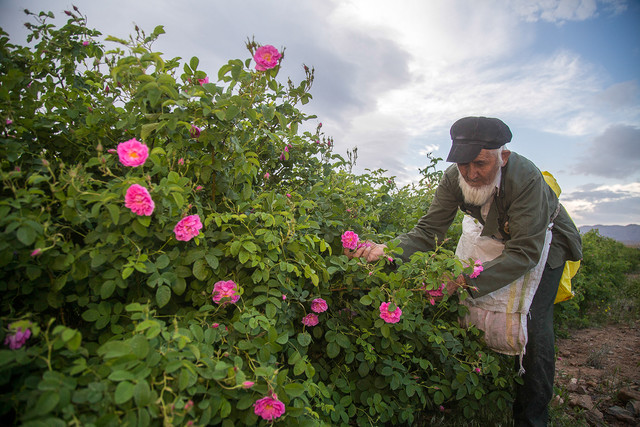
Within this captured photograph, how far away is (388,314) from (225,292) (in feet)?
2.89

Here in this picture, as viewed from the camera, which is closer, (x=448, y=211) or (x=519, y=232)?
(x=519, y=232)

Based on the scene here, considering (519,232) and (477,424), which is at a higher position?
(519,232)

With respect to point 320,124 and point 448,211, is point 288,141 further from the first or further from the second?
point 448,211

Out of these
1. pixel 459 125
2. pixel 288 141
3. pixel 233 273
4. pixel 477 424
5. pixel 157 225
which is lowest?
pixel 477 424

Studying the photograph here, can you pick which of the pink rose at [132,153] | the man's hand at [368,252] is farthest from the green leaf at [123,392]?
the man's hand at [368,252]

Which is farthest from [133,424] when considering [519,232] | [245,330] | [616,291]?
[616,291]

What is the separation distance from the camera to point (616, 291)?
295 inches

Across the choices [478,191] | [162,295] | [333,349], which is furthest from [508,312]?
[162,295]

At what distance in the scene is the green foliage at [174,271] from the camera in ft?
3.33

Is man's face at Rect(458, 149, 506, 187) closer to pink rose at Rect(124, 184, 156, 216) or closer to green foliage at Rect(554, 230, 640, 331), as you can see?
pink rose at Rect(124, 184, 156, 216)

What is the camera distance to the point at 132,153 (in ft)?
4.16

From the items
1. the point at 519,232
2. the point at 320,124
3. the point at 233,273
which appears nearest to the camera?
the point at 233,273

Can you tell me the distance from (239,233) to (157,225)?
36 cm

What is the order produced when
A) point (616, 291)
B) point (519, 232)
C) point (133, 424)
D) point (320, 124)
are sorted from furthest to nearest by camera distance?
point (616, 291) < point (320, 124) < point (519, 232) < point (133, 424)
